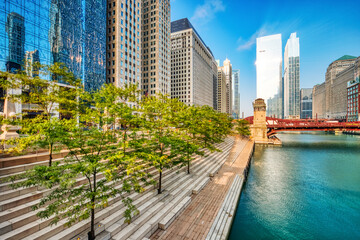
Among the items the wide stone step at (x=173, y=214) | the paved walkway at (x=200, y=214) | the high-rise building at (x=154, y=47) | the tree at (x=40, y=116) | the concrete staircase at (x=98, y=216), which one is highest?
the high-rise building at (x=154, y=47)

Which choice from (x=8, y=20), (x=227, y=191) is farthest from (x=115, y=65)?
(x=227, y=191)

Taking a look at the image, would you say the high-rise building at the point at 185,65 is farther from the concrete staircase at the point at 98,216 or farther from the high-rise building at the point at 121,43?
the concrete staircase at the point at 98,216

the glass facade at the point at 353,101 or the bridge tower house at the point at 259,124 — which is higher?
the glass facade at the point at 353,101

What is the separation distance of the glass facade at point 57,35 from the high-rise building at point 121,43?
366 centimetres

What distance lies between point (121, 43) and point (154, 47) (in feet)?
74.8

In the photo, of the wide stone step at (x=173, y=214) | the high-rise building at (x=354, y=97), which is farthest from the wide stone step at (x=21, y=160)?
the high-rise building at (x=354, y=97)

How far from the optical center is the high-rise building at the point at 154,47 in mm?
85312

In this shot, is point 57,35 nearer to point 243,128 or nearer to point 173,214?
point 173,214

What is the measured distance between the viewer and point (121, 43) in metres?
66.8

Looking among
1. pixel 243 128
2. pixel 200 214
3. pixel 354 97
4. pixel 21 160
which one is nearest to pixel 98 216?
pixel 21 160

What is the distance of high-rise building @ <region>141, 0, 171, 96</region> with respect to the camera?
85.3 meters

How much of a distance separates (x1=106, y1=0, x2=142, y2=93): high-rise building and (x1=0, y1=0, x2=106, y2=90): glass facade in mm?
3661

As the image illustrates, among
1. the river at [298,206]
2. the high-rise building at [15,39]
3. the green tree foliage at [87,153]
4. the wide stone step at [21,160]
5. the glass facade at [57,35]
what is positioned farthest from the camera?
the glass facade at [57,35]

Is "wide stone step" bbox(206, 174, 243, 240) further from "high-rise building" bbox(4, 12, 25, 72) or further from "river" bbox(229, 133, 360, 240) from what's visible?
"high-rise building" bbox(4, 12, 25, 72)
